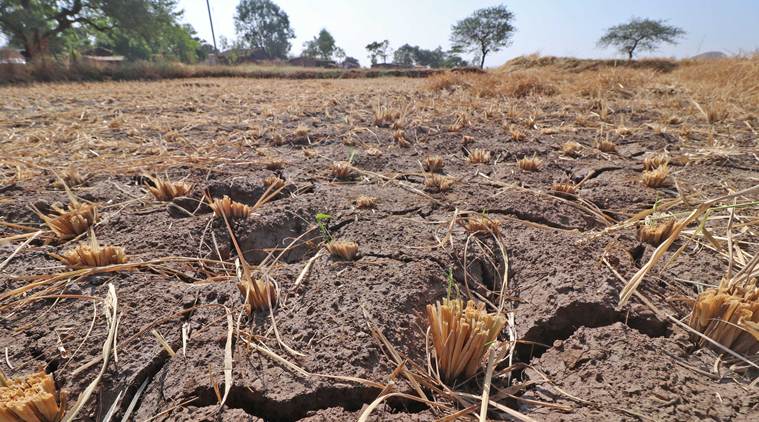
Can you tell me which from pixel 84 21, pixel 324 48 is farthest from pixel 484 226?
A: pixel 324 48

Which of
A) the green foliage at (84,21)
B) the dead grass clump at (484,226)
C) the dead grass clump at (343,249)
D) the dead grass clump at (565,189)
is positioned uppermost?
the green foliage at (84,21)

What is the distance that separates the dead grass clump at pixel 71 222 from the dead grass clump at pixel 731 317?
2033 mm

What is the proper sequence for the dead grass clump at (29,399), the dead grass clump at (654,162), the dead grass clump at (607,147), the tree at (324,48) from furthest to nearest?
the tree at (324,48) < the dead grass clump at (607,147) < the dead grass clump at (654,162) < the dead grass clump at (29,399)

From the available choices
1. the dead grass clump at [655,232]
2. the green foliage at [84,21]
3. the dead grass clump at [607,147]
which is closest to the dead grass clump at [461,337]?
the dead grass clump at [655,232]

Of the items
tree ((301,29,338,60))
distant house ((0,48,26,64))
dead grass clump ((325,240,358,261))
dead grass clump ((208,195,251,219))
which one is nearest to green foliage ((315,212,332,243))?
dead grass clump ((325,240,358,261))

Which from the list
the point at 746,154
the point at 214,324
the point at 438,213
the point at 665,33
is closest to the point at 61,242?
the point at 214,324

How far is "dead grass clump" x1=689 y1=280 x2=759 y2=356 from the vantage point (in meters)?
0.77

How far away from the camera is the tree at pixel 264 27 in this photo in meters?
50.6

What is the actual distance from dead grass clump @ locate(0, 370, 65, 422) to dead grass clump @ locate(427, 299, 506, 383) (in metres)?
0.81

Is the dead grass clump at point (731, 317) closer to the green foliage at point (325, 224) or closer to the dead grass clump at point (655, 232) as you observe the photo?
the dead grass clump at point (655, 232)

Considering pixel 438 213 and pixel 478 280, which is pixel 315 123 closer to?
pixel 438 213

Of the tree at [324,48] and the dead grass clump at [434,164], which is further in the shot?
the tree at [324,48]

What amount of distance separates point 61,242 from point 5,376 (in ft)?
2.38

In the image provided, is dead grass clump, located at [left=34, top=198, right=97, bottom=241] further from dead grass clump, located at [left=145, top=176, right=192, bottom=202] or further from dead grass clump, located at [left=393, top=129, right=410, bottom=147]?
dead grass clump, located at [left=393, top=129, right=410, bottom=147]
